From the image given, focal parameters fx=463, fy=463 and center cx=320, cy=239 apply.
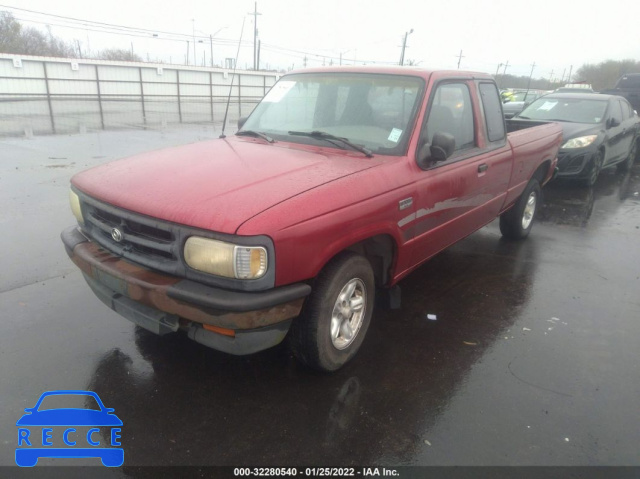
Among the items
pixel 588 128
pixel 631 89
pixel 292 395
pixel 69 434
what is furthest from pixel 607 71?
pixel 69 434

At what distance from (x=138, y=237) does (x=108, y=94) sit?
23.2 m

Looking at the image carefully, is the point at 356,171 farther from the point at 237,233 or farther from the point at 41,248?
the point at 41,248

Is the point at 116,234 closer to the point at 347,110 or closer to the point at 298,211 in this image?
the point at 298,211

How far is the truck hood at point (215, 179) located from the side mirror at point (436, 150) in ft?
1.33

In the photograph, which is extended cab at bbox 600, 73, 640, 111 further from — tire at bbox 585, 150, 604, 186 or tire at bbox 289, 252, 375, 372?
tire at bbox 289, 252, 375, 372

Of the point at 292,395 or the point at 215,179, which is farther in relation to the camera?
the point at 292,395

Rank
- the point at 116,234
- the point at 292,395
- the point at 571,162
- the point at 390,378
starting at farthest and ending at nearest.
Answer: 1. the point at 571,162
2. the point at 390,378
3. the point at 292,395
4. the point at 116,234

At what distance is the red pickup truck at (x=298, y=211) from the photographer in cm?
237

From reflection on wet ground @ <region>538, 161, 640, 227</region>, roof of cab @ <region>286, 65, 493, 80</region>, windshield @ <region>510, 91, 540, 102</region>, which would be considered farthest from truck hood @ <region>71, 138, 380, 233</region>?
windshield @ <region>510, 91, 540, 102</region>

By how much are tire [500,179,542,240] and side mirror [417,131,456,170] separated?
2695 millimetres

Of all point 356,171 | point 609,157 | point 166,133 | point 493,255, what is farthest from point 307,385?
point 166,133

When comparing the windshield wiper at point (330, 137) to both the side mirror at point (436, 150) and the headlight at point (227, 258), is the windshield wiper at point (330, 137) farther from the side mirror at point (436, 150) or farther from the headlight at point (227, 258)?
the headlight at point (227, 258)

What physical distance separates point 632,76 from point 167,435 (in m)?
20.4

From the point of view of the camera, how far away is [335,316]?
2936 mm
